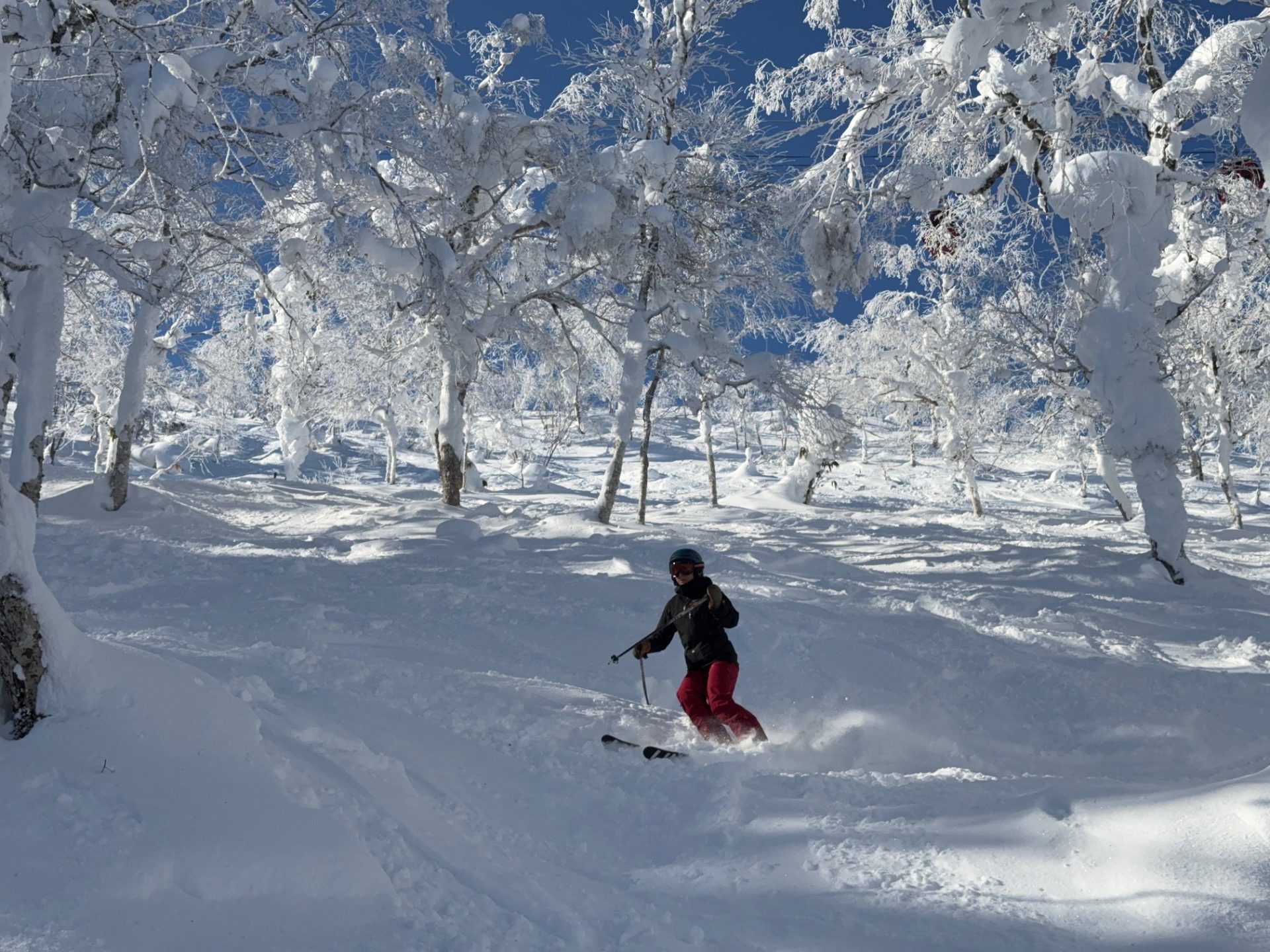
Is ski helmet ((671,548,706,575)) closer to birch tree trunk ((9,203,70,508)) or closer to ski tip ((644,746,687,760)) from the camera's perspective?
ski tip ((644,746,687,760))

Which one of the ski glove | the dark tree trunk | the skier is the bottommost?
the skier

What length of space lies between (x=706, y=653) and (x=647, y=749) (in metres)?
0.91

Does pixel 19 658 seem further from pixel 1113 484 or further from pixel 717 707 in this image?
pixel 1113 484

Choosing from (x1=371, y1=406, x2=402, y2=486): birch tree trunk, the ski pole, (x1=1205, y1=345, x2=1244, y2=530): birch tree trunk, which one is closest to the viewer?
the ski pole

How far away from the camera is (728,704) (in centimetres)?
499

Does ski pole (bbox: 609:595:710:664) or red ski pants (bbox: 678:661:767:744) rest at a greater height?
ski pole (bbox: 609:595:710:664)

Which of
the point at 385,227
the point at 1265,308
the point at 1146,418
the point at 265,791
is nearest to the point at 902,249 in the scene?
the point at 1265,308

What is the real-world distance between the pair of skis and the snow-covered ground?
56mm

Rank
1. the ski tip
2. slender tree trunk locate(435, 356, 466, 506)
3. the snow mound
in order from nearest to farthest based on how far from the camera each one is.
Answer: the ski tip, the snow mound, slender tree trunk locate(435, 356, 466, 506)

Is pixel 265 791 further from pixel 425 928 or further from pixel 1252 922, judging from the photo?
pixel 1252 922

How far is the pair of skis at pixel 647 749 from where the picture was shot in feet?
14.2

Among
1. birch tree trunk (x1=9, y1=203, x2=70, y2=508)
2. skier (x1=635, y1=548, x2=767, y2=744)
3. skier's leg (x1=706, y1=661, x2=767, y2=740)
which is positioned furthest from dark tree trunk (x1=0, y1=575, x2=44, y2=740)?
birch tree trunk (x1=9, y1=203, x2=70, y2=508)

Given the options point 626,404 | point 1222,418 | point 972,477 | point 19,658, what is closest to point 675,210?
point 626,404

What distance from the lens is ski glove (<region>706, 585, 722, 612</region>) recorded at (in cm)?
516
